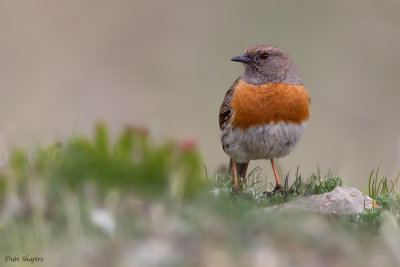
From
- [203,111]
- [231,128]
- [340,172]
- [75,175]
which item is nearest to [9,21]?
[203,111]

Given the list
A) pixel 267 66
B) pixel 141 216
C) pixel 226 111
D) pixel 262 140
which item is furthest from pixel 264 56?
pixel 141 216

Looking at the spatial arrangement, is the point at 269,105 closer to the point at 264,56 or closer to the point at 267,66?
the point at 267,66

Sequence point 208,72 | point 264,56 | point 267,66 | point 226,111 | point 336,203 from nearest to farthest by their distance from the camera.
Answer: point 336,203 → point 226,111 → point 267,66 → point 264,56 → point 208,72

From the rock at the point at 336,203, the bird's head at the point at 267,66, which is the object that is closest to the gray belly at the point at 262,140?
the bird's head at the point at 267,66

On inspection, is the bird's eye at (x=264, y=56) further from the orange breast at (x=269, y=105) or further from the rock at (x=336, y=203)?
the rock at (x=336, y=203)

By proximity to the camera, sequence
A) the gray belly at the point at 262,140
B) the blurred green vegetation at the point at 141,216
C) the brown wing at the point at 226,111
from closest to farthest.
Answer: the blurred green vegetation at the point at 141,216
the gray belly at the point at 262,140
the brown wing at the point at 226,111

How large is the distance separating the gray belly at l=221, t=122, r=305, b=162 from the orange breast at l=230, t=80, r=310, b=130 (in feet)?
0.20

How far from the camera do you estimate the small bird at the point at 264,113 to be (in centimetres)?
780

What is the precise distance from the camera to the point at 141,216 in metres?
4.89

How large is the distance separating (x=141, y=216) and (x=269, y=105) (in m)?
3.20

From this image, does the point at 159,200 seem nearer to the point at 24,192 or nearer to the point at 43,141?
the point at 24,192

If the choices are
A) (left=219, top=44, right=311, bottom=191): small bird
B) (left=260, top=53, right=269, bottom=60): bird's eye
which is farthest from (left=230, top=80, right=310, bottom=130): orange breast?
(left=260, top=53, right=269, bottom=60): bird's eye

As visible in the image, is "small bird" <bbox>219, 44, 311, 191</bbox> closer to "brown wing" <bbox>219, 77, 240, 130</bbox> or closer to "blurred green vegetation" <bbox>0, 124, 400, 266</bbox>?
"brown wing" <bbox>219, 77, 240, 130</bbox>

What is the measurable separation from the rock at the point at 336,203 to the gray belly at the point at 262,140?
1.23m
